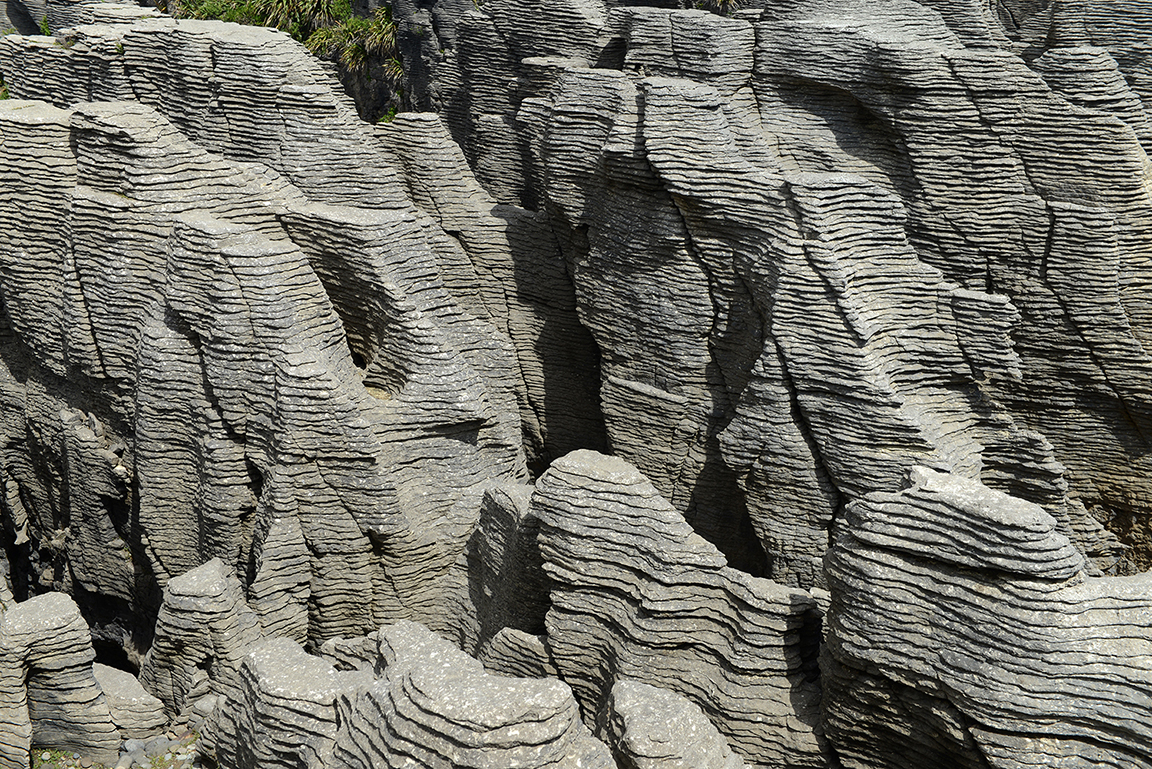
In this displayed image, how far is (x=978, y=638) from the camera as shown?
36.0 ft

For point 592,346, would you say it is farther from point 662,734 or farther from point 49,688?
point 49,688

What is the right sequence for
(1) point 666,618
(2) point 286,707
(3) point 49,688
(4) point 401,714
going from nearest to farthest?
1. (4) point 401,714
2. (2) point 286,707
3. (1) point 666,618
4. (3) point 49,688

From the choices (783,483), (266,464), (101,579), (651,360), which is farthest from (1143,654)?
(101,579)

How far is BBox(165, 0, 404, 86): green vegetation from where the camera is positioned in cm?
2762

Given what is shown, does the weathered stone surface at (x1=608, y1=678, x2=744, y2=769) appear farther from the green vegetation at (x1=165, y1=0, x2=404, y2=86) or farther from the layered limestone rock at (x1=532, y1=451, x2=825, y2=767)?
the green vegetation at (x1=165, y1=0, x2=404, y2=86)

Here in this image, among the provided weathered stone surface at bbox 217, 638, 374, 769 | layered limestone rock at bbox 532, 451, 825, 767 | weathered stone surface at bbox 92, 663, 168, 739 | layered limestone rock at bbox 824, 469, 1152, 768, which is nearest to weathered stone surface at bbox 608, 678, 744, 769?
layered limestone rock at bbox 532, 451, 825, 767

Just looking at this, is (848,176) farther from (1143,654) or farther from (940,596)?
(1143,654)

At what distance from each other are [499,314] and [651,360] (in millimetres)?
4262

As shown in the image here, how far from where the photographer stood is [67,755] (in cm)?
1634

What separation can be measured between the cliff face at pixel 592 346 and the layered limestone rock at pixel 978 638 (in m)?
0.30

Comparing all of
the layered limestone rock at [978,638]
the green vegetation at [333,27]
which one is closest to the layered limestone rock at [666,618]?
the layered limestone rock at [978,638]

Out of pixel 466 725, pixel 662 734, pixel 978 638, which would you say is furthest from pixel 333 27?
pixel 978 638

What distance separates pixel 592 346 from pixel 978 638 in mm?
11500

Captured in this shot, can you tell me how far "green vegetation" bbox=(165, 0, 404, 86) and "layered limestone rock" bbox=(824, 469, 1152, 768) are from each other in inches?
804
